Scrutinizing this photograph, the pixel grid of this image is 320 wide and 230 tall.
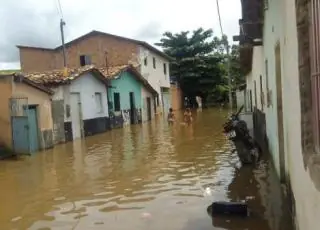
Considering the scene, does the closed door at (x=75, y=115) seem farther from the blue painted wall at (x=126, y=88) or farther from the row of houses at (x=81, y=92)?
the blue painted wall at (x=126, y=88)

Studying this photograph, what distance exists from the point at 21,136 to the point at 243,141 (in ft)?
30.0

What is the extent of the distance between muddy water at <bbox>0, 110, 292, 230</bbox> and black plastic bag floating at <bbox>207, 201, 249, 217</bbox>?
0.51 ft

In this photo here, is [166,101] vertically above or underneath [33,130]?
above

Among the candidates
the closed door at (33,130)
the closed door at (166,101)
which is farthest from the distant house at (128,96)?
the closed door at (33,130)

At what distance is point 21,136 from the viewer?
1625 centimetres

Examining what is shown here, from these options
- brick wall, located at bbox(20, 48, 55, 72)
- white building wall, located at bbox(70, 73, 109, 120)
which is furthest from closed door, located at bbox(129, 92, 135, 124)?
brick wall, located at bbox(20, 48, 55, 72)

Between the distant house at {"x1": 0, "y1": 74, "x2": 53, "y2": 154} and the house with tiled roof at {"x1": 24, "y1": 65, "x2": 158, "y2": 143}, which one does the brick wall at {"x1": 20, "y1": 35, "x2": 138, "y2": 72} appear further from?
the distant house at {"x1": 0, "y1": 74, "x2": 53, "y2": 154}

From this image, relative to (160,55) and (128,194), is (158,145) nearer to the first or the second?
(128,194)

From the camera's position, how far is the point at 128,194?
859 centimetres

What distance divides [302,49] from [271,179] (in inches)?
233

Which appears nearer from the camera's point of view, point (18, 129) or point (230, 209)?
point (230, 209)

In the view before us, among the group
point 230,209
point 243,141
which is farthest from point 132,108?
point 230,209

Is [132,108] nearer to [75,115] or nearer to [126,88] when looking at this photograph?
[126,88]

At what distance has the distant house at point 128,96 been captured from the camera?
2820 cm
